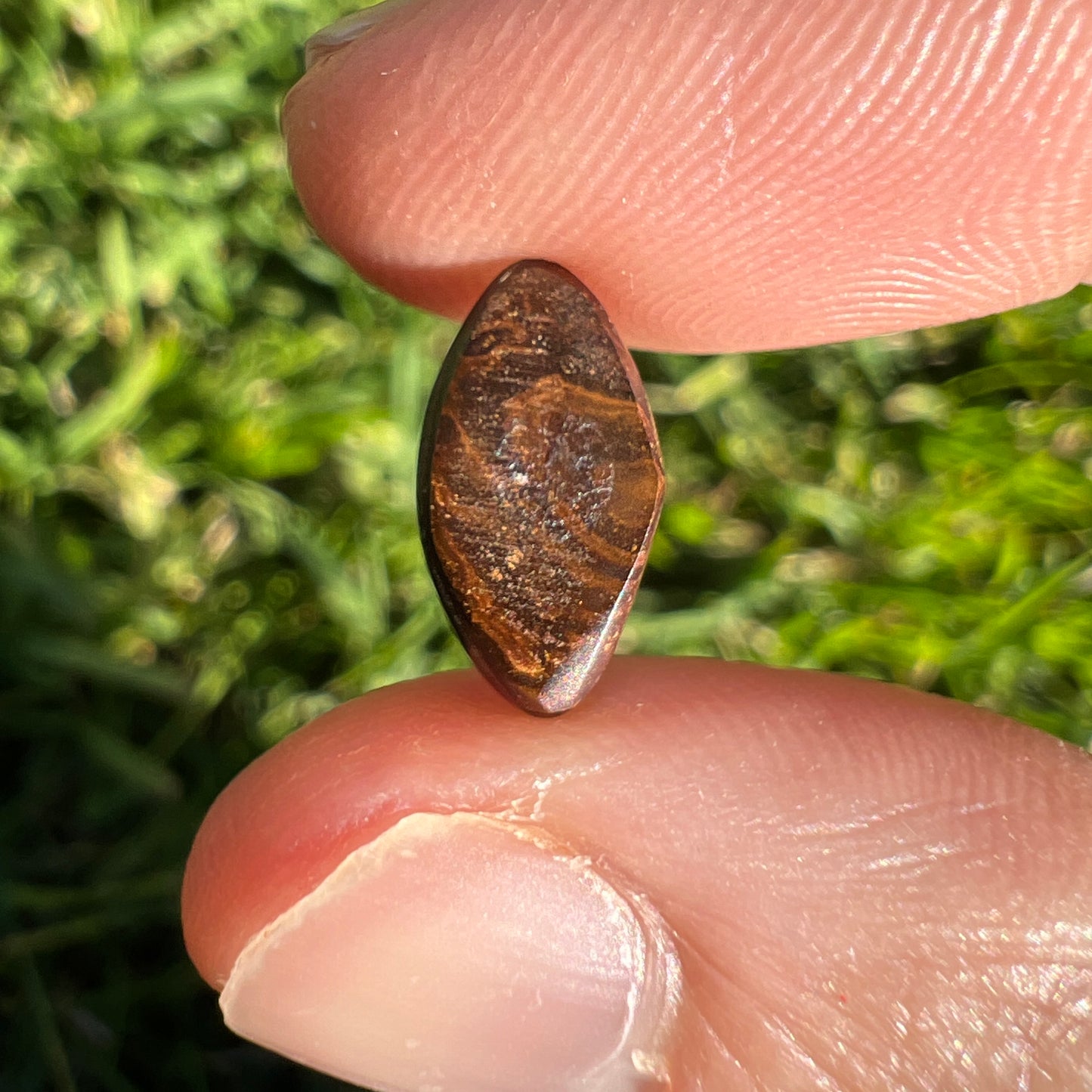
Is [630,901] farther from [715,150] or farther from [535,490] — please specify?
[715,150]

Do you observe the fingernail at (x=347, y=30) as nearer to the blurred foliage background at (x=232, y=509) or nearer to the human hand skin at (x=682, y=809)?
the human hand skin at (x=682, y=809)

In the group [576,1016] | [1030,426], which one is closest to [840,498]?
[1030,426]

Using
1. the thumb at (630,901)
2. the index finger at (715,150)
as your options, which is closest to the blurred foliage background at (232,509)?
the index finger at (715,150)

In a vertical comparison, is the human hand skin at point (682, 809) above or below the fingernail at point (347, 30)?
below

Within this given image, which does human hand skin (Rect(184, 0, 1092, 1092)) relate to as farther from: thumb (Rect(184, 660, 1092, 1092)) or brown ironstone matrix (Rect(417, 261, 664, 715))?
brown ironstone matrix (Rect(417, 261, 664, 715))

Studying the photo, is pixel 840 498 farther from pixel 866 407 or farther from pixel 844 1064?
pixel 844 1064

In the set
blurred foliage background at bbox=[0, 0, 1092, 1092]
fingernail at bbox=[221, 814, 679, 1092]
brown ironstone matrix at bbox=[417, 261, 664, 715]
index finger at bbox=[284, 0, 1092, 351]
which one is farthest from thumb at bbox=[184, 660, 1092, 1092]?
index finger at bbox=[284, 0, 1092, 351]
